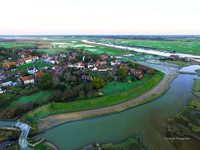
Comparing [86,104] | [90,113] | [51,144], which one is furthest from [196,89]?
[51,144]

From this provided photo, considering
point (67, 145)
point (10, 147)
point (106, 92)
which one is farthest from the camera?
point (106, 92)

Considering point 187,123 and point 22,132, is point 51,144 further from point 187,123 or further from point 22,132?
point 187,123

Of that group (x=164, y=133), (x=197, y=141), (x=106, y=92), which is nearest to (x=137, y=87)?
(x=106, y=92)

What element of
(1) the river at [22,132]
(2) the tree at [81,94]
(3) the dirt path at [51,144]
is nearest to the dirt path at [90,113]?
(1) the river at [22,132]

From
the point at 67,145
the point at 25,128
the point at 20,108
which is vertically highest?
the point at 20,108

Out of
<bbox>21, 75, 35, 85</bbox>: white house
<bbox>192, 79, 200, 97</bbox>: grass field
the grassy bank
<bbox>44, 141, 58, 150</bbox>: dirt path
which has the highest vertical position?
<bbox>21, 75, 35, 85</bbox>: white house

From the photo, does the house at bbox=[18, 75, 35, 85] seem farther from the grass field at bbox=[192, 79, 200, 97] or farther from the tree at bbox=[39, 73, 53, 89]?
the grass field at bbox=[192, 79, 200, 97]

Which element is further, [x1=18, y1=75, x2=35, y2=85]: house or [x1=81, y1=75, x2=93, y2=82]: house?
[x1=81, y1=75, x2=93, y2=82]: house

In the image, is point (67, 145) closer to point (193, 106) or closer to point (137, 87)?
point (137, 87)

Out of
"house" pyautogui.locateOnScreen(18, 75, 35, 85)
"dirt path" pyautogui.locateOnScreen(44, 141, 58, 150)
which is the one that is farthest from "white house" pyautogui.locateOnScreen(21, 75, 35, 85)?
"dirt path" pyautogui.locateOnScreen(44, 141, 58, 150)
